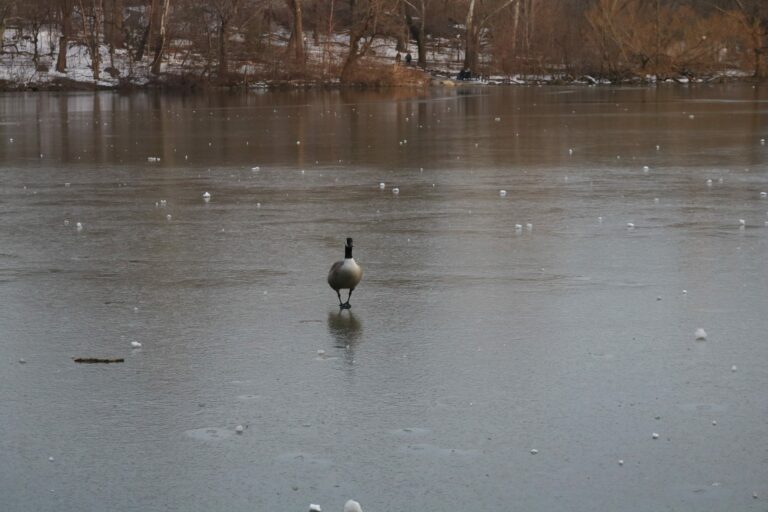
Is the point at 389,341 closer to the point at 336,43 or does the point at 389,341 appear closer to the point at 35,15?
the point at 35,15

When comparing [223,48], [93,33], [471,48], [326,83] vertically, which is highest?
[93,33]

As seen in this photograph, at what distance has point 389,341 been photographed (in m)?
7.21

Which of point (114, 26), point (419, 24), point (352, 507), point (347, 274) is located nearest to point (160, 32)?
point (114, 26)

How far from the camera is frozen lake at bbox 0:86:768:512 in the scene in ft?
16.6

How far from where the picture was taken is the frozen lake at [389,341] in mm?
5059

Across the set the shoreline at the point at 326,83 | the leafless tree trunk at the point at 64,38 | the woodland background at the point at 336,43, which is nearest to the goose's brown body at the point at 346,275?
the shoreline at the point at 326,83

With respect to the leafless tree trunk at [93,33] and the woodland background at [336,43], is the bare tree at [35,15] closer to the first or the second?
the woodland background at [336,43]

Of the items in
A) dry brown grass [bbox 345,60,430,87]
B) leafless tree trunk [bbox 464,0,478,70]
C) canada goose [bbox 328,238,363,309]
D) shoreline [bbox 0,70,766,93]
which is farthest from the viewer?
leafless tree trunk [bbox 464,0,478,70]

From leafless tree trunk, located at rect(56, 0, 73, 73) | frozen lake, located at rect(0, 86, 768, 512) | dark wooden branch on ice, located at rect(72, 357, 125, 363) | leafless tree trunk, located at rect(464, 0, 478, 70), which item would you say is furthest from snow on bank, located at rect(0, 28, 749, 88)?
dark wooden branch on ice, located at rect(72, 357, 125, 363)

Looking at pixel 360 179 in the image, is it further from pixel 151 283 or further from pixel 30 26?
pixel 30 26

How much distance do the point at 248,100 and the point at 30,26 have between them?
21.7 m

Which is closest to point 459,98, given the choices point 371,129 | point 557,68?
point 371,129

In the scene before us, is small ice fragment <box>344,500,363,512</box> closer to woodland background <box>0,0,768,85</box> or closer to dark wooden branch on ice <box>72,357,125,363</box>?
dark wooden branch on ice <box>72,357,125,363</box>

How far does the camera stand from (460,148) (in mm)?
19906
